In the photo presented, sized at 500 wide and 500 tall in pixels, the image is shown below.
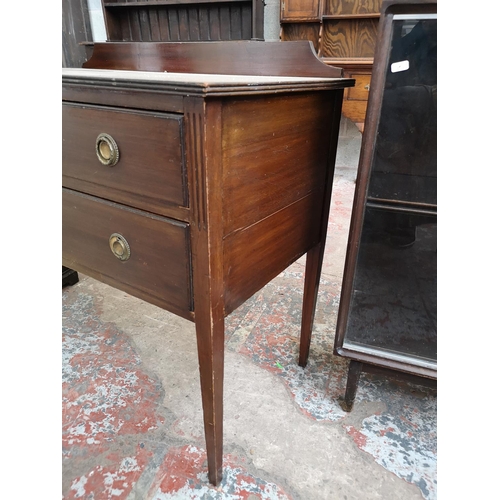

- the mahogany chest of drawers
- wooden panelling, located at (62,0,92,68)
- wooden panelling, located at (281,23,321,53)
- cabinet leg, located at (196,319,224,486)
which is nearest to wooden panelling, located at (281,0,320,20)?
wooden panelling, located at (281,23,321,53)

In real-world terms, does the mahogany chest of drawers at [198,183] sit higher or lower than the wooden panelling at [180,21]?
lower

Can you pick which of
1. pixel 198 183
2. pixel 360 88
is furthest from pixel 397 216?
pixel 360 88

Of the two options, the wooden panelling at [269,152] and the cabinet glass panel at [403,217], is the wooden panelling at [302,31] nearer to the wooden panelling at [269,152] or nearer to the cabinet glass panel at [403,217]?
the wooden panelling at [269,152]

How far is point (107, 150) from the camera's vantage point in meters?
0.72

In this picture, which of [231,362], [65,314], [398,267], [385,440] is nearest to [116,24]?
[65,314]

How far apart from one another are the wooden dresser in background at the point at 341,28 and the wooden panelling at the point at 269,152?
1.89m

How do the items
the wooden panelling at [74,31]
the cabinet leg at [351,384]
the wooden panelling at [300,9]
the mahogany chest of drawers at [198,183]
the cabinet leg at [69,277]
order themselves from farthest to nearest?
the wooden panelling at [74,31]
the wooden panelling at [300,9]
the cabinet leg at [69,277]
the cabinet leg at [351,384]
the mahogany chest of drawers at [198,183]

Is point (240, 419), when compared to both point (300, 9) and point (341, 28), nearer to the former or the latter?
point (300, 9)

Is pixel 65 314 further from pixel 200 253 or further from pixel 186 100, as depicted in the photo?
pixel 186 100

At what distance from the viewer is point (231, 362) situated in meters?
1.32

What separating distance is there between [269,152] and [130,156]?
27 cm

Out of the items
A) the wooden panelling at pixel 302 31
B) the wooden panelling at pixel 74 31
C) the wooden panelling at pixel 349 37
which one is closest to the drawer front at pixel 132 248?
the wooden panelling at pixel 74 31

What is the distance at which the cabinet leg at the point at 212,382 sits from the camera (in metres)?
0.75

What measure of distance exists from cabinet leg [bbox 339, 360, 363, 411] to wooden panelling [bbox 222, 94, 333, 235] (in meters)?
0.50
